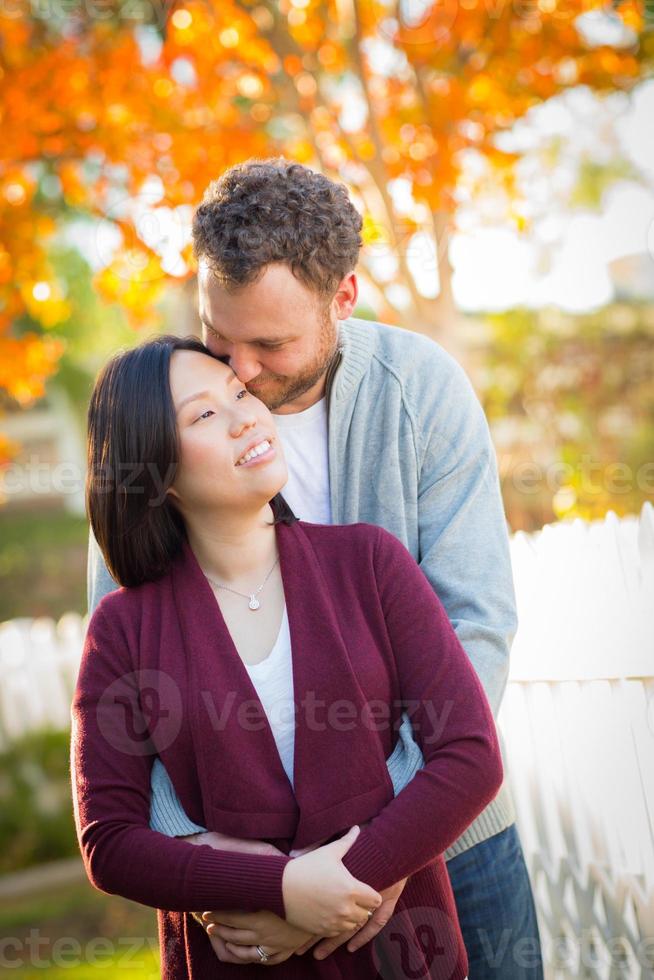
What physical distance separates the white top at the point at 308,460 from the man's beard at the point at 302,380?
0.06 metres

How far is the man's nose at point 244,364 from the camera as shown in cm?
224

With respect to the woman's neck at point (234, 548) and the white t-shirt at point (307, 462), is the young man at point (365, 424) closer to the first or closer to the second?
the white t-shirt at point (307, 462)

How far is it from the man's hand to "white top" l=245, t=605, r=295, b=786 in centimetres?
28

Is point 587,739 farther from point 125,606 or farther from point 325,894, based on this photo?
point 125,606

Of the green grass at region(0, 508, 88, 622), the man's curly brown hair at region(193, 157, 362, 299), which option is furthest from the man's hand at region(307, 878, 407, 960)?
the green grass at region(0, 508, 88, 622)

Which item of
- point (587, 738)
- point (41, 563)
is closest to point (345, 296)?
point (587, 738)

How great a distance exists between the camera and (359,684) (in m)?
2.00

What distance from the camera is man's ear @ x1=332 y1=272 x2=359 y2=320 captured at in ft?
8.13

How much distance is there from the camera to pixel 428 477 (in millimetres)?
2396

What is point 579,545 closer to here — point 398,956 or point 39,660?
point 398,956

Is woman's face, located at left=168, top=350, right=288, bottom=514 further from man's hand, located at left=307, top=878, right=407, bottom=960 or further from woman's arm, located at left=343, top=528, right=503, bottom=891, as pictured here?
man's hand, located at left=307, top=878, right=407, bottom=960

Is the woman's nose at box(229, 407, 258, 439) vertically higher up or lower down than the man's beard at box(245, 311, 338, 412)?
lower down

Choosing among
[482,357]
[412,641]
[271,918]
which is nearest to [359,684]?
[412,641]

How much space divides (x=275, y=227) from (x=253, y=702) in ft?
3.41
